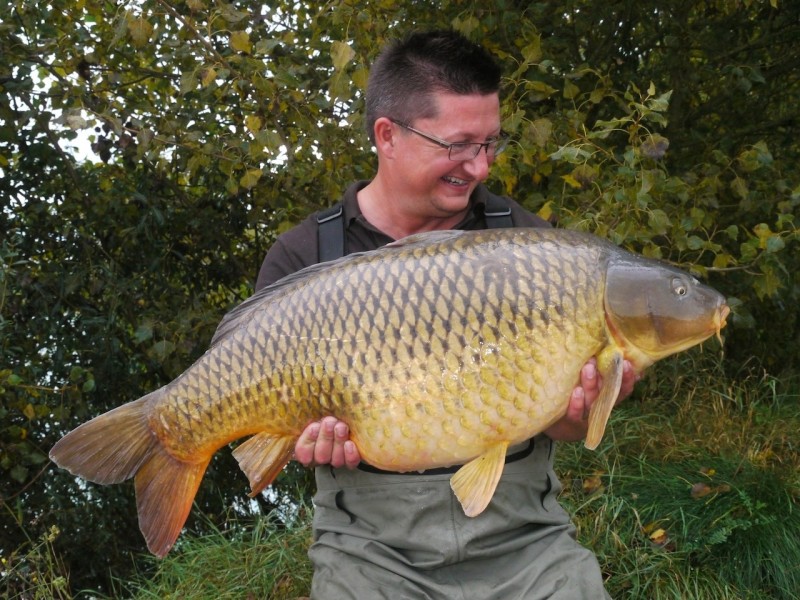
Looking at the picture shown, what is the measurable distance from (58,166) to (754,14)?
248 centimetres

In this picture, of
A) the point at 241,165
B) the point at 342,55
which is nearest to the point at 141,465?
the point at 342,55

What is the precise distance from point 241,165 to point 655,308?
161 centimetres

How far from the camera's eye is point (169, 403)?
1.82 m

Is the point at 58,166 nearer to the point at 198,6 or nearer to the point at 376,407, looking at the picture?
the point at 198,6

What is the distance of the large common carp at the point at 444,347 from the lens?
67.5 inches

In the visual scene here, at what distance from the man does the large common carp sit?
64 millimetres

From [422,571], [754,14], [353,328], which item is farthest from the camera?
[754,14]

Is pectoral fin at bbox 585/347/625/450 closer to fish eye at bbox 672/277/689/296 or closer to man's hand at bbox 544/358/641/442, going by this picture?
man's hand at bbox 544/358/641/442

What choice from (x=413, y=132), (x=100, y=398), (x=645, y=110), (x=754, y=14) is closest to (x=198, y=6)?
(x=413, y=132)

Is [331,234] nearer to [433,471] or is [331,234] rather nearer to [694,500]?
[433,471]

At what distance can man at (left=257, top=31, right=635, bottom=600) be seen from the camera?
188 centimetres

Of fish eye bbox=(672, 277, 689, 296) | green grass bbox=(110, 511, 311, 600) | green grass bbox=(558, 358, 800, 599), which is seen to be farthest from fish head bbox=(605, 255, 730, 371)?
green grass bbox=(110, 511, 311, 600)

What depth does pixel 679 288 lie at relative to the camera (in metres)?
1.74

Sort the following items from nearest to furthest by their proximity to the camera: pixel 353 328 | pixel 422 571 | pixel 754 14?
pixel 353 328, pixel 422 571, pixel 754 14
